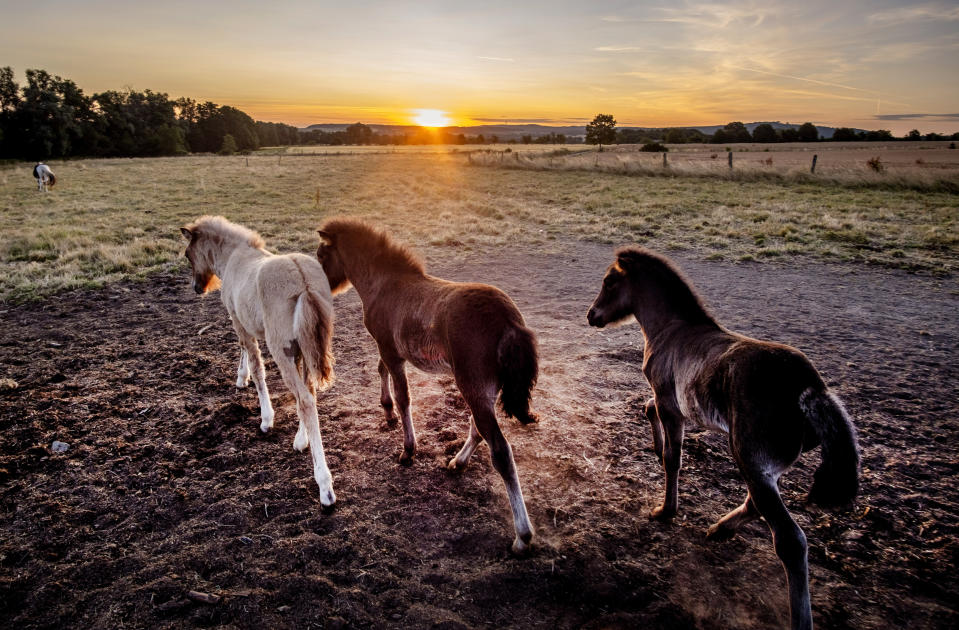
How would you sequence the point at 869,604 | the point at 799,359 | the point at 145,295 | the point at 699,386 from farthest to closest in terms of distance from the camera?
the point at 145,295 → the point at 699,386 → the point at 869,604 → the point at 799,359

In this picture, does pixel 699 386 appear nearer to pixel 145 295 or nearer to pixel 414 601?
Answer: pixel 414 601

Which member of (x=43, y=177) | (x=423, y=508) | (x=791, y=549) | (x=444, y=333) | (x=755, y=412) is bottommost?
(x=423, y=508)

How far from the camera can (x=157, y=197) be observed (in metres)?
23.5

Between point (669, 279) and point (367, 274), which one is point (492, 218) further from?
point (669, 279)

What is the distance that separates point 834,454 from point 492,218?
16.4 m

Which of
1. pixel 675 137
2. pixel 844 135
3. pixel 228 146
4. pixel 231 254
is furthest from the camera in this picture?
pixel 228 146

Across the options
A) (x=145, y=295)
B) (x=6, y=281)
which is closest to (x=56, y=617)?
(x=145, y=295)

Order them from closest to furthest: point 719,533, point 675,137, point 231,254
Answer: point 719,533 → point 231,254 → point 675,137

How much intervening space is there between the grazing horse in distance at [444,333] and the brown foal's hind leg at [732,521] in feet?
4.51

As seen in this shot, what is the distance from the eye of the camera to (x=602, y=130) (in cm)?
8138

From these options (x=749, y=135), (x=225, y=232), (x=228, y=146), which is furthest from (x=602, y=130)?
(x=225, y=232)

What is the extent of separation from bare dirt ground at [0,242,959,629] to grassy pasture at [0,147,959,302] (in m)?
5.97

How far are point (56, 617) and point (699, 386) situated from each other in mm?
4258

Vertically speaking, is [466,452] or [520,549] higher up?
[466,452]
